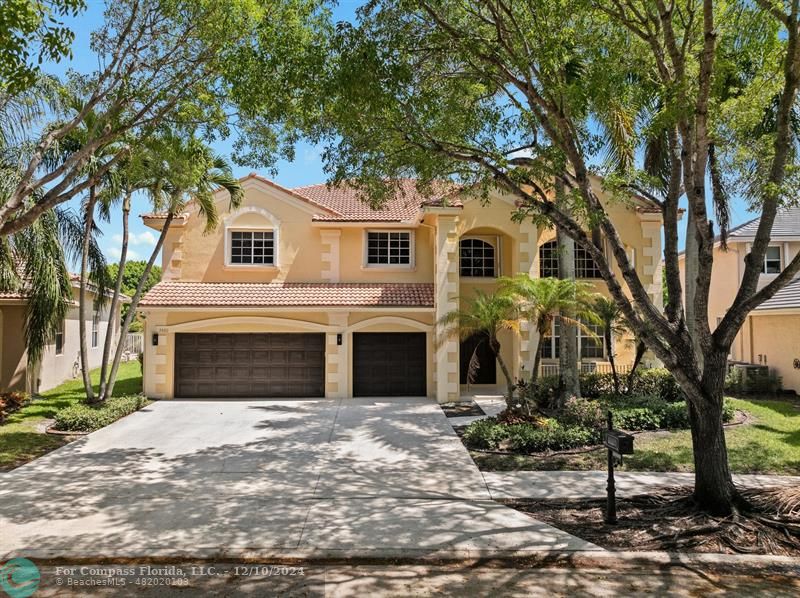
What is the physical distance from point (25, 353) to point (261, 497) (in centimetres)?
1327

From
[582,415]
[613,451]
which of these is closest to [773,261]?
[582,415]

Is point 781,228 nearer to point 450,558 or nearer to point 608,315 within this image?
point 608,315

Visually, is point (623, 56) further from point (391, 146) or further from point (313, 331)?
point (313, 331)

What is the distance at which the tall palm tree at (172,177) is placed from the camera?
10.3 metres

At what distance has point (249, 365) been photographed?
17.1 metres

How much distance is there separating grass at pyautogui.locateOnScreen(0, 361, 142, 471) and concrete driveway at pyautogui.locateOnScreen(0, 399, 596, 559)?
55 centimetres

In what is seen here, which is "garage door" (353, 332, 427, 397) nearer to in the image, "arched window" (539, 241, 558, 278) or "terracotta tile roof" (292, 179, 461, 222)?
"terracotta tile roof" (292, 179, 461, 222)

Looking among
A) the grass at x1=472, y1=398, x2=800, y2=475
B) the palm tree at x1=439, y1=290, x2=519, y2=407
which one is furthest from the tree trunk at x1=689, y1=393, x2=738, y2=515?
the palm tree at x1=439, y1=290, x2=519, y2=407

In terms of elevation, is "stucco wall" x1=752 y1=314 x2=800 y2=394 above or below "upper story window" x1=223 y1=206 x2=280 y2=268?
below

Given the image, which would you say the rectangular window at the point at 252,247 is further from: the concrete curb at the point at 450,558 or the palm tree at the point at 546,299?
the concrete curb at the point at 450,558

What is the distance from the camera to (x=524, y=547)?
19.8ft

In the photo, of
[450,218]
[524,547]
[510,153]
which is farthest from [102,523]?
[450,218]

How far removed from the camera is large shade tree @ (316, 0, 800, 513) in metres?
6.85

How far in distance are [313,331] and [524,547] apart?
11970 millimetres
